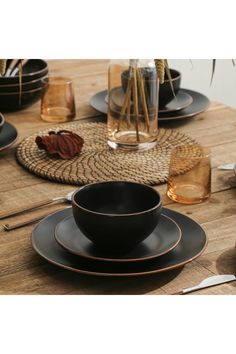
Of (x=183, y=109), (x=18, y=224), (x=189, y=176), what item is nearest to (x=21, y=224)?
(x=18, y=224)

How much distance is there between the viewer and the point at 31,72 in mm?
2086

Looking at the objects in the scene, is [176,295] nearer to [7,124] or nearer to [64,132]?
[64,132]

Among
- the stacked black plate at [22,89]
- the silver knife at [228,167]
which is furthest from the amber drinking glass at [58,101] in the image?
the silver knife at [228,167]

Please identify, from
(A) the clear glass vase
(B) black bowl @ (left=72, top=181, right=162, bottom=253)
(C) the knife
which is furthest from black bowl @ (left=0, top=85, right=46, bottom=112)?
(C) the knife

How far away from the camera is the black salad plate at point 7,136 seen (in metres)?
1.64

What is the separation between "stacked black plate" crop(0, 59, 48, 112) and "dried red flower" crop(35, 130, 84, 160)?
0.27 m

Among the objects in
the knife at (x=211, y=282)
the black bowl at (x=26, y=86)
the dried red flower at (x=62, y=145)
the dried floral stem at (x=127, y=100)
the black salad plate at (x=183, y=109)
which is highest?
the dried floral stem at (x=127, y=100)

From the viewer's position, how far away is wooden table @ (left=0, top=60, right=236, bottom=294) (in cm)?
105

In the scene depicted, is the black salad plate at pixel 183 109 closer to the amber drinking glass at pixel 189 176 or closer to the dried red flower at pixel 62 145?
the dried red flower at pixel 62 145

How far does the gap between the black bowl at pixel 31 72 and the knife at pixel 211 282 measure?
3.33 ft

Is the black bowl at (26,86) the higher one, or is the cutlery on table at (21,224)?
the black bowl at (26,86)

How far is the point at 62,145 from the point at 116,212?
1.53 ft
